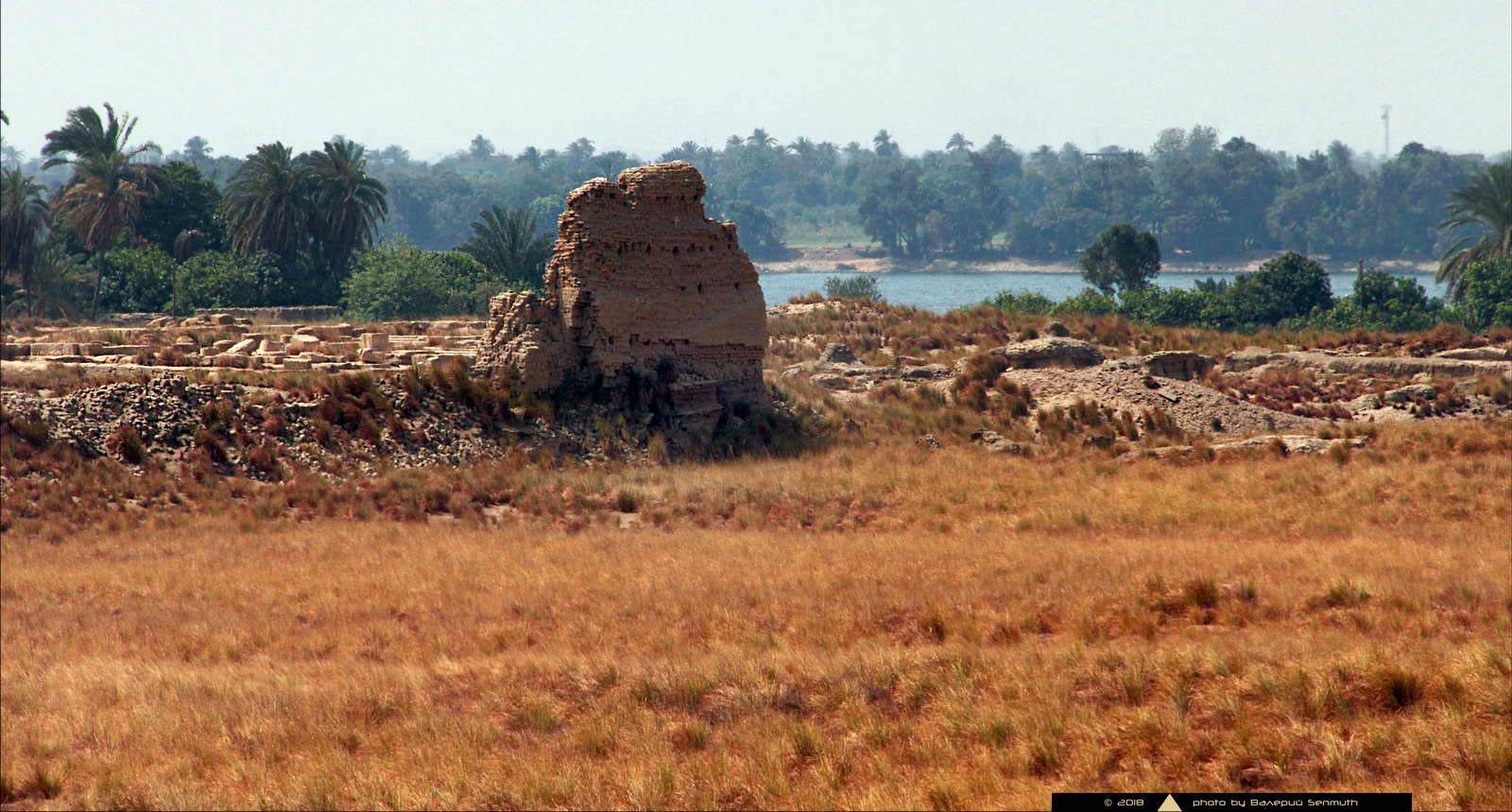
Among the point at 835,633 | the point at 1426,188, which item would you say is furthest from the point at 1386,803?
the point at 1426,188

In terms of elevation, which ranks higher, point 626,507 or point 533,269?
point 533,269

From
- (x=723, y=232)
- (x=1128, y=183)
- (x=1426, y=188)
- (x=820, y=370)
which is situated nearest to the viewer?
(x=723, y=232)

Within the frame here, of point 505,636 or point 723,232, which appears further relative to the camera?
point 723,232

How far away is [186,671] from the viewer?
45.8ft

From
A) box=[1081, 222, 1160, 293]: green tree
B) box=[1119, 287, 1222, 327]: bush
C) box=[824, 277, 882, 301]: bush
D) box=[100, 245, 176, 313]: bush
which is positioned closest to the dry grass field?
box=[1119, 287, 1222, 327]: bush

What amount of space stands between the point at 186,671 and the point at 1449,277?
65418 mm

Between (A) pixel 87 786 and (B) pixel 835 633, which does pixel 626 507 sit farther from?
(A) pixel 87 786

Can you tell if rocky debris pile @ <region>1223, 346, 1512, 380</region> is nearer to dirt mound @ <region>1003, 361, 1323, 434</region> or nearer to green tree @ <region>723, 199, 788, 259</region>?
dirt mound @ <region>1003, 361, 1323, 434</region>

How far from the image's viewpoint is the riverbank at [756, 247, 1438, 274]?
136 metres

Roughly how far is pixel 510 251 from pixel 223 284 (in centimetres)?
1215

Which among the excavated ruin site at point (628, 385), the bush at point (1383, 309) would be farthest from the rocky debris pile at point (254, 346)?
the bush at point (1383, 309)

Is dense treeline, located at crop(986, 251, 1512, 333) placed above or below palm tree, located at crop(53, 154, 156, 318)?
below

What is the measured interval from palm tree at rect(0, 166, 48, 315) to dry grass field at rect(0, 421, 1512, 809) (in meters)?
43.9

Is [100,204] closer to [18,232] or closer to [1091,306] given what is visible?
[18,232]
